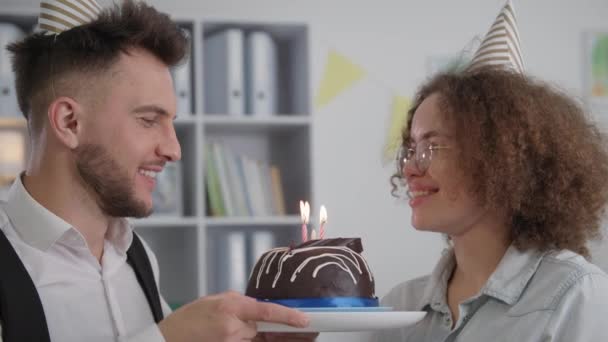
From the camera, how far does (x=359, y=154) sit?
408cm

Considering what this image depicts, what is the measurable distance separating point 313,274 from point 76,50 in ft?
2.40

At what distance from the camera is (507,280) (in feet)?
5.27

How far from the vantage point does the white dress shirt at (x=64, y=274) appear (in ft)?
5.02

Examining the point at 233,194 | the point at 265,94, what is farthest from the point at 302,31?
the point at 233,194

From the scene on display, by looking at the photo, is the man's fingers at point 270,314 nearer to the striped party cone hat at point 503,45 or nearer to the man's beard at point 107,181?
the man's beard at point 107,181

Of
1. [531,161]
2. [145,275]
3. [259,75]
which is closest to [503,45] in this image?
[531,161]

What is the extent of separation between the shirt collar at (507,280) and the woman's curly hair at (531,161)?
0.11 ft

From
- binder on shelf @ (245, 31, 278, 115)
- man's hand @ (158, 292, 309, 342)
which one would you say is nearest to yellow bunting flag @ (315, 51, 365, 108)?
binder on shelf @ (245, 31, 278, 115)

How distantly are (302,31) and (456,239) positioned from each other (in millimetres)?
1824

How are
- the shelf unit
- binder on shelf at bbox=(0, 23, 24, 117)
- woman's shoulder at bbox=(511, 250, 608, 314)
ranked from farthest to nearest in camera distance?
the shelf unit → binder on shelf at bbox=(0, 23, 24, 117) → woman's shoulder at bbox=(511, 250, 608, 314)

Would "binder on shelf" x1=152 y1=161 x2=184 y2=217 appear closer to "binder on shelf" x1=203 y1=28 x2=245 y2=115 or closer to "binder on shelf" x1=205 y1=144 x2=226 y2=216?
"binder on shelf" x1=205 y1=144 x2=226 y2=216

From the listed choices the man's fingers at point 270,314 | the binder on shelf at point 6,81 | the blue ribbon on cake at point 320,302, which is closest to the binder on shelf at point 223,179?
the binder on shelf at point 6,81

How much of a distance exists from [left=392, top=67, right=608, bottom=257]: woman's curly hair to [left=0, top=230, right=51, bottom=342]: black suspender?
967 millimetres

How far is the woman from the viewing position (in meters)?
1.70
